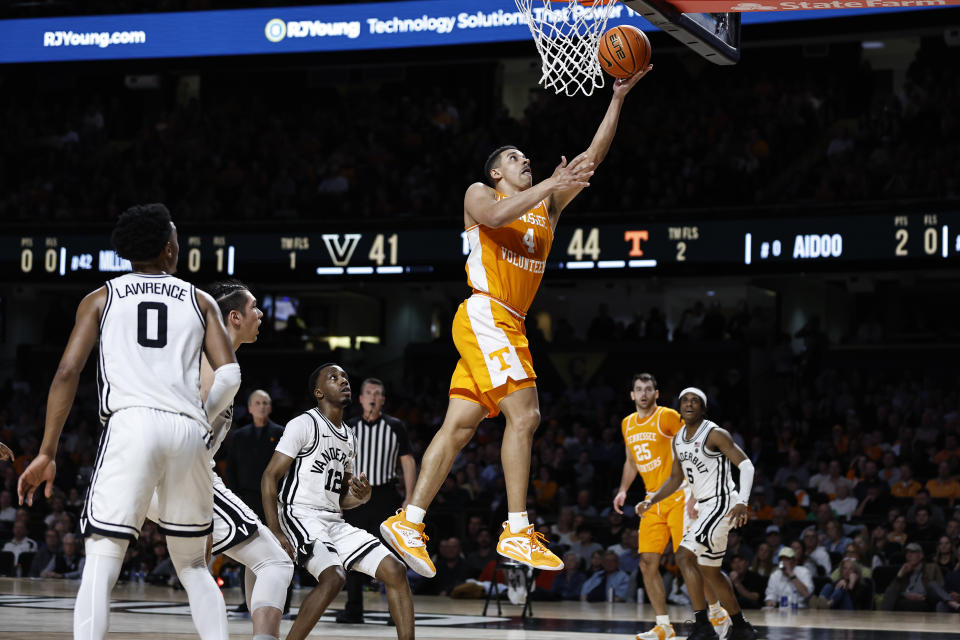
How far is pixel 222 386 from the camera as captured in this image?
4.76 m

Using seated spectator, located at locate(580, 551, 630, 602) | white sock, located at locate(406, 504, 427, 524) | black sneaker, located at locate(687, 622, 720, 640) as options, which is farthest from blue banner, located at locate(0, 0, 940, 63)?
white sock, located at locate(406, 504, 427, 524)

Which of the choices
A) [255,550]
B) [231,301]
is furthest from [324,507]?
[231,301]

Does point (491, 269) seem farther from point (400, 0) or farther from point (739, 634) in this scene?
point (400, 0)

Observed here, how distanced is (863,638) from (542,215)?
497cm

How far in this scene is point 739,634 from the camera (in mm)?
9211

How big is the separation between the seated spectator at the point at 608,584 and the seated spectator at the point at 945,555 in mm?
3122

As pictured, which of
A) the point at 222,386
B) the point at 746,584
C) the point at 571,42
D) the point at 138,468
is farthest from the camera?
the point at 746,584

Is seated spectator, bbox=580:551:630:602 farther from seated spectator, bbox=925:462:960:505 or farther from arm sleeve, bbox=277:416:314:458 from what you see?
arm sleeve, bbox=277:416:314:458

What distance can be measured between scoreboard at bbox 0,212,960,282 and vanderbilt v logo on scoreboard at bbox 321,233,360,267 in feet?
0.04

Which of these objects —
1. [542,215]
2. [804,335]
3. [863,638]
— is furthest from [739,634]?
[804,335]

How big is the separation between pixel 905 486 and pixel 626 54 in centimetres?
927

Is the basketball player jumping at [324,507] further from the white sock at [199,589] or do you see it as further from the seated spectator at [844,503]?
the seated spectator at [844,503]

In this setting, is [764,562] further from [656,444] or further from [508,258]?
[508,258]

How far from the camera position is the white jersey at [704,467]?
374 inches
